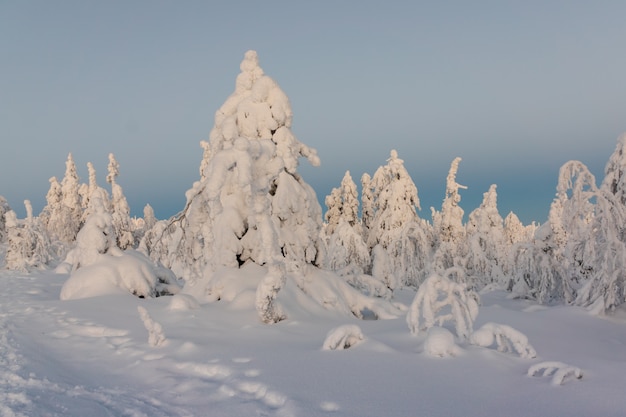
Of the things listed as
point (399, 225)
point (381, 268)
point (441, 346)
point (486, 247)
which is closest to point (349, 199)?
point (399, 225)

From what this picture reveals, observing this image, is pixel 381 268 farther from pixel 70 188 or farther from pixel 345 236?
pixel 70 188

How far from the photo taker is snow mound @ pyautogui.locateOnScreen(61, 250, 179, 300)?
1362 centimetres

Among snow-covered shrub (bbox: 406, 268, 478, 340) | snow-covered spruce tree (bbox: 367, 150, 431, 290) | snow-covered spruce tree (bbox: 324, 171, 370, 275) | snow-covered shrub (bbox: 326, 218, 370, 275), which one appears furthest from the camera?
snow-covered spruce tree (bbox: 367, 150, 431, 290)

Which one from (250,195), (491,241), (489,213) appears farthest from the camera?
(489,213)

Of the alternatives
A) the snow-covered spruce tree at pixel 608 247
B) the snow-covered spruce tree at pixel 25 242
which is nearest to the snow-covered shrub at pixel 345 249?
the snow-covered spruce tree at pixel 608 247

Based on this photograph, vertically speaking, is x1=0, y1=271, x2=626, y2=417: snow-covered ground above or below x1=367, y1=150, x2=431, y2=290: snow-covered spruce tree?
below

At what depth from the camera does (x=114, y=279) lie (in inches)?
548

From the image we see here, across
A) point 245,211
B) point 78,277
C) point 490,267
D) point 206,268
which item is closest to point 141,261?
point 78,277

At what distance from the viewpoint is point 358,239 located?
22.4m

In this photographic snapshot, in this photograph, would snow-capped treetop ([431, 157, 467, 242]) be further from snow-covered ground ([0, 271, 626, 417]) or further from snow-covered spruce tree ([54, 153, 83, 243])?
snow-covered spruce tree ([54, 153, 83, 243])

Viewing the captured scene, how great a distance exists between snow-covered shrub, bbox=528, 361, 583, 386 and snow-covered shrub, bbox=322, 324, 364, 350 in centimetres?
247

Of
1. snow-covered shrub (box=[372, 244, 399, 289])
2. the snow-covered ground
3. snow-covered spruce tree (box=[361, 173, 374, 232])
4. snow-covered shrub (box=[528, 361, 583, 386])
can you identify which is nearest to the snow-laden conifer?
the snow-covered ground

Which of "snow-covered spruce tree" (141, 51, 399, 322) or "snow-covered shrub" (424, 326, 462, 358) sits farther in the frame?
"snow-covered spruce tree" (141, 51, 399, 322)

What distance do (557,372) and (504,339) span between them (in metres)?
1.60
